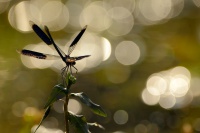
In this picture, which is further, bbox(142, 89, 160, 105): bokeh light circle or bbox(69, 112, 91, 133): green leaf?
bbox(142, 89, 160, 105): bokeh light circle

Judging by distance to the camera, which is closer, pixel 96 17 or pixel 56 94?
pixel 56 94

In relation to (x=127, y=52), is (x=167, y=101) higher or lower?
lower

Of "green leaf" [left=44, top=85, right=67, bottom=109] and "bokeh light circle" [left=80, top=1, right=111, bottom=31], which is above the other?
"bokeh light circle" [left=80, top=1, right=111, bottom=31]

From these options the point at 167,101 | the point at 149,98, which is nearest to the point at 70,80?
the point at 167,101

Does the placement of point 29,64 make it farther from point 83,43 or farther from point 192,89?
point 192,89

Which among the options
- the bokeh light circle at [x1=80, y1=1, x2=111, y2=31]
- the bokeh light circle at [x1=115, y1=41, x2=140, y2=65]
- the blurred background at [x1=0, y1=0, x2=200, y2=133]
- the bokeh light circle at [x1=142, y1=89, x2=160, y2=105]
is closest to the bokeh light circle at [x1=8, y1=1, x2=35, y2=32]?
the blurred background at [x1=0, y1=0, x2=200, y2=133]

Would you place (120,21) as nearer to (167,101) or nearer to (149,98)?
(149,98)

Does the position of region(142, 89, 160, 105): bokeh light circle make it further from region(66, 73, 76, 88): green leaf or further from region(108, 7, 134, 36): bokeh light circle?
region(66, 73, 76, 88): green leaf

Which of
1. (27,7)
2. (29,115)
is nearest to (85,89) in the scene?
(29,115)
